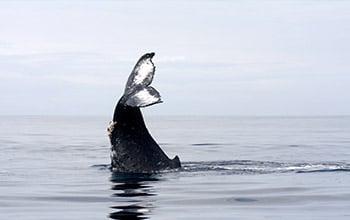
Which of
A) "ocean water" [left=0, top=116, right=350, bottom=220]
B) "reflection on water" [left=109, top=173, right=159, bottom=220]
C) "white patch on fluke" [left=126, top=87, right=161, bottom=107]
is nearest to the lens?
"reflection on water" [left=109, top=173, right=159, bottom=220]

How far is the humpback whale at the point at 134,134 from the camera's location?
14.3 meters

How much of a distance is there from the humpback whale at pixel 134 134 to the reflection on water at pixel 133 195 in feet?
0.78

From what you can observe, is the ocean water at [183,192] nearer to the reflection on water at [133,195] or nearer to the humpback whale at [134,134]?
the reflection on water at [133,195]

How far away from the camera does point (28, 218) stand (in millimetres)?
10352

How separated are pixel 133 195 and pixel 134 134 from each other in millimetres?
2496

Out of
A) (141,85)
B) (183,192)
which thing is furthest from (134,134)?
(183,192)

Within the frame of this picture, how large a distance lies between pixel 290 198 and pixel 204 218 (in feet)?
8.59

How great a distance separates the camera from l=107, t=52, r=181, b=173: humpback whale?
14.3 m

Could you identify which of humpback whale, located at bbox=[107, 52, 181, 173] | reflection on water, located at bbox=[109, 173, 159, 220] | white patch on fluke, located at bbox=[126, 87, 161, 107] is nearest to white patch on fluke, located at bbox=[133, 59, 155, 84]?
humpback whale, located at bbox=[107, 52, 181, 173]

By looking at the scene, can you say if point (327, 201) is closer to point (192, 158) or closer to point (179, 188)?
point (179, 188)

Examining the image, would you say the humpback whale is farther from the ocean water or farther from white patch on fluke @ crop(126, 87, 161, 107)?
the ocean water

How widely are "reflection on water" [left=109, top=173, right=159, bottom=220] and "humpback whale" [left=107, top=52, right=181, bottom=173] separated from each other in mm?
238

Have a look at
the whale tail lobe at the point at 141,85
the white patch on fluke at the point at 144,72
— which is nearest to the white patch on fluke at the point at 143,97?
the whale tail lobe at the point at 141,85

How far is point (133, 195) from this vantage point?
12.7 metres
